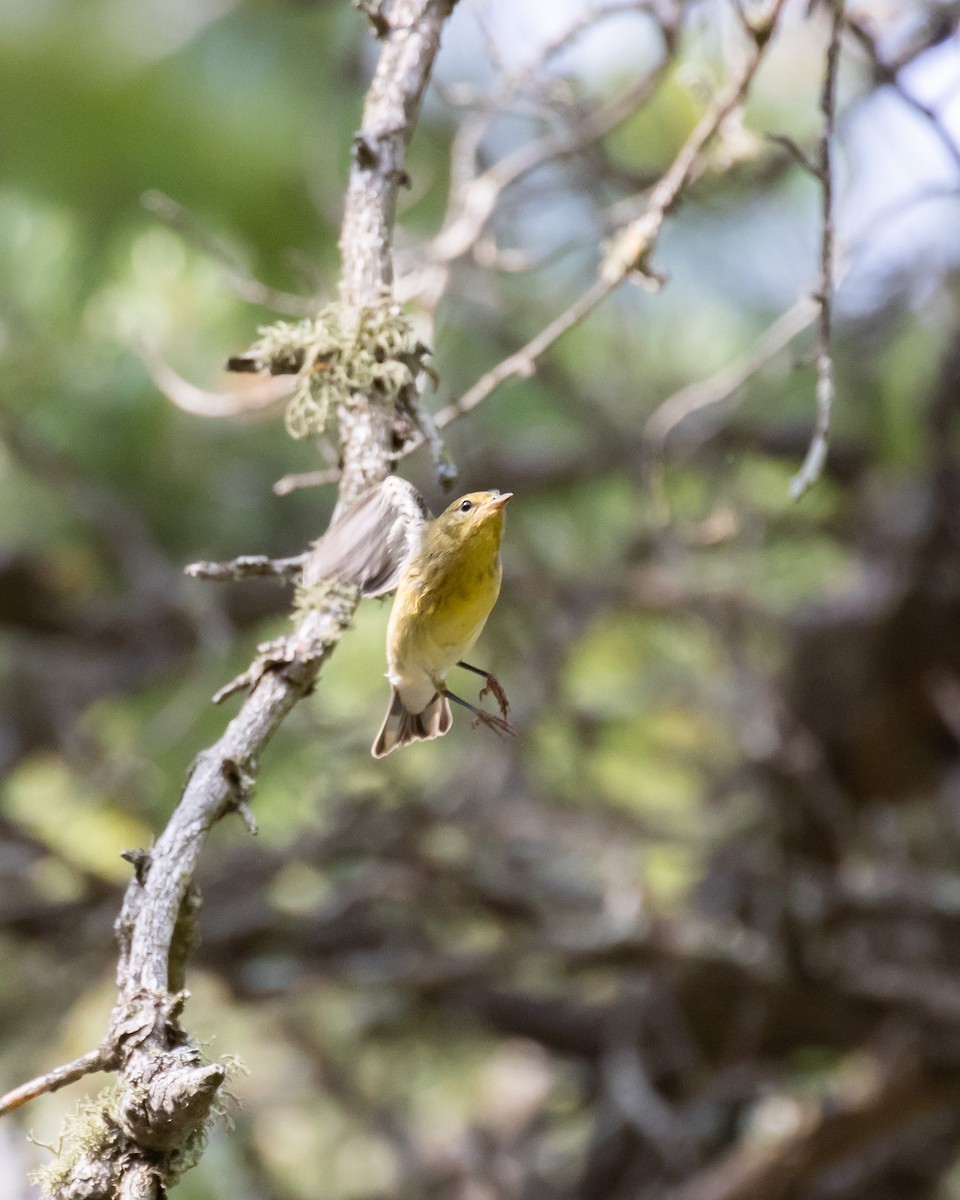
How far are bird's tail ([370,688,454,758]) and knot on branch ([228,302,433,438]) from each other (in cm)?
59

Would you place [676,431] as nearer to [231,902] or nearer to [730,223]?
[730,223]

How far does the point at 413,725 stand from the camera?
2115 mm

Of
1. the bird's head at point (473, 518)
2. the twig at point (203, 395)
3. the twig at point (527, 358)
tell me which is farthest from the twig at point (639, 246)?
the twig at point (203, 395)

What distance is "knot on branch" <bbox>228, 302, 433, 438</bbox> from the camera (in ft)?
5.16

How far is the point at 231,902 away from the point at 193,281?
1.85 m

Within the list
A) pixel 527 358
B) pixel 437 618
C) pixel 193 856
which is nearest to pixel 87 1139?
pixel 193 856

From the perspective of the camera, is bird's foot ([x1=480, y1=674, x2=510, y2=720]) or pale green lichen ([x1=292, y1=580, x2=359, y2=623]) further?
bird's foot ([x1=480, y1=674, x2=510, y2=720])

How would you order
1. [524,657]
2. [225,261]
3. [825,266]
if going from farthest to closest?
[524,657], [225,261], [825,266]

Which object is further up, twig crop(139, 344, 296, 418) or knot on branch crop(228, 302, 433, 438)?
twig crop(139, 344, 296, 418)

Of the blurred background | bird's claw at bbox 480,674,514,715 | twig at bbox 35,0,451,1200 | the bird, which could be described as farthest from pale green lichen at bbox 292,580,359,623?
the blurred background

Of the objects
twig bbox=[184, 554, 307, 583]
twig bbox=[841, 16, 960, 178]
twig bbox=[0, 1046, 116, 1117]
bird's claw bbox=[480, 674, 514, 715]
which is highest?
twig bbox=[841, 16, 960, 178]

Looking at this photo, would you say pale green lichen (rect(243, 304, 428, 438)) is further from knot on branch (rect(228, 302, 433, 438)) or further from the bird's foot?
the bird's foot

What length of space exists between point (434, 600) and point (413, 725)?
25 cm

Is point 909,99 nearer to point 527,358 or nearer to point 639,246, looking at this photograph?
point 639,246
